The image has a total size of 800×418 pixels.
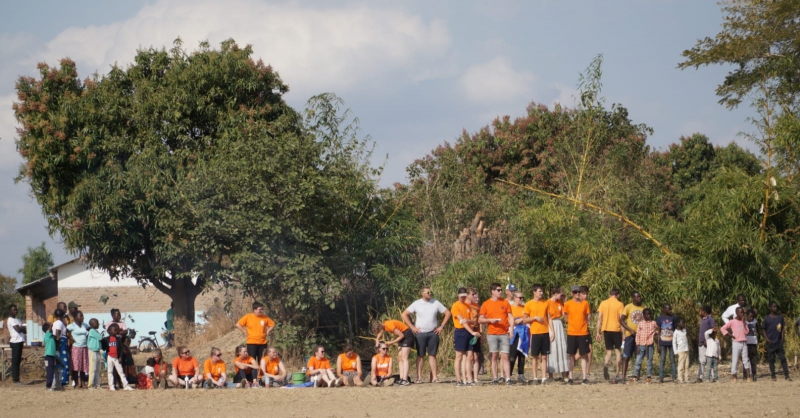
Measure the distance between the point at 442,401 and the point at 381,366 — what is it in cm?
299

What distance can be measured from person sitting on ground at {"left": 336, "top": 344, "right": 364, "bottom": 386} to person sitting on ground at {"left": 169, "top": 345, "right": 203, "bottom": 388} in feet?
8.40

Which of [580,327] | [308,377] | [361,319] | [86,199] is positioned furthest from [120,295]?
[580,327]

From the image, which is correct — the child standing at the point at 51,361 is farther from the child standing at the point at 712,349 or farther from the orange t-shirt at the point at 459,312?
the child standing at the point at 712,349

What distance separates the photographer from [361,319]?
63.1ft

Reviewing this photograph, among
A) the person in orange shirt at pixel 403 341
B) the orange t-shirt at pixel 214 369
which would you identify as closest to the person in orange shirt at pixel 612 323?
the person in orange shirt at pixel 403 341

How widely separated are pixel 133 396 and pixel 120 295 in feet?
81.7

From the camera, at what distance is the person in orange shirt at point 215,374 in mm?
14969

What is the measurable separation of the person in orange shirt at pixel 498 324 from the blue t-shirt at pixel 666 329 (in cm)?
253

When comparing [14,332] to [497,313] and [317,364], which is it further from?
[497,313]

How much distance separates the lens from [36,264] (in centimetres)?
6738

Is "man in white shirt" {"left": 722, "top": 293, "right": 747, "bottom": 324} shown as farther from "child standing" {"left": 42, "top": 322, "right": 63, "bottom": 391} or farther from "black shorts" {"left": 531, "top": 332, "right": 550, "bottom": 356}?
"child standing" {"left": 42, "top": 322, "right": 63, "bottom": 391}

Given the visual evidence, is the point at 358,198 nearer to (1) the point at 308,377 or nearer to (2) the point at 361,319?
(2) the point at 361,319

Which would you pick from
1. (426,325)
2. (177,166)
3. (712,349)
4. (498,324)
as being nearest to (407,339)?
(426,325)

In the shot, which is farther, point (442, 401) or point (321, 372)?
point (321, 372)
